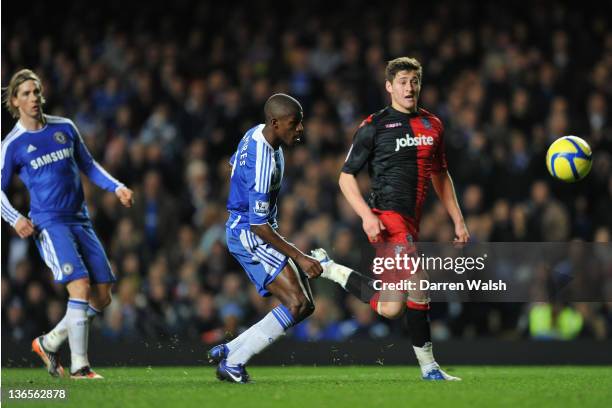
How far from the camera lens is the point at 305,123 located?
14945 millimetres

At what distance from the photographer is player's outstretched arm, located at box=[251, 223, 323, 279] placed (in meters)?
7.34

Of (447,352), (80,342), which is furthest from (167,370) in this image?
(447,352)

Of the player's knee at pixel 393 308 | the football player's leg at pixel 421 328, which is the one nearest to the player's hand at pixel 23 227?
the player's knee at pixel 393 308

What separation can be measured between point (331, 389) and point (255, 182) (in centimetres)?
148

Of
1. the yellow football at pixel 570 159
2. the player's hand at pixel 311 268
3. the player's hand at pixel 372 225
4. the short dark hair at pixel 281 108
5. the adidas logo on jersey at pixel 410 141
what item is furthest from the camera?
the yellow football at pixel 570 159

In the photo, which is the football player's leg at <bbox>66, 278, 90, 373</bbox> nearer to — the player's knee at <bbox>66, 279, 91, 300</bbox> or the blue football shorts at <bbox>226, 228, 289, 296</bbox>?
the player's knee at <bbox>66, 279, 91, 300</bbox>

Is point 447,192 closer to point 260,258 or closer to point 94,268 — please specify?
point 260,258

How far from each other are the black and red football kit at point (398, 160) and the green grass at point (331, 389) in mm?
1204

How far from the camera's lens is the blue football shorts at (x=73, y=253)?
27.8 ft

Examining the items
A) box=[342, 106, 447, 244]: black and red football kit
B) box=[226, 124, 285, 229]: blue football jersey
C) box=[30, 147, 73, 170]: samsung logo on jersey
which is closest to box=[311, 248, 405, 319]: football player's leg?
box=[342, 106, 447, 244]: black and red football kit

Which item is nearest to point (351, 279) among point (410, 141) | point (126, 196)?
point (410, 141)

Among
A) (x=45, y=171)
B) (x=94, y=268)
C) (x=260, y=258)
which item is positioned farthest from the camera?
(x=94, y=268)

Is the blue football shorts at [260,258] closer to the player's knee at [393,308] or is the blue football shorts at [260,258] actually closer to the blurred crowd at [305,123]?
the player's knee at [393,308]

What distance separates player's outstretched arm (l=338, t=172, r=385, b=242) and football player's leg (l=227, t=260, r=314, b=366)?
0.64 m
